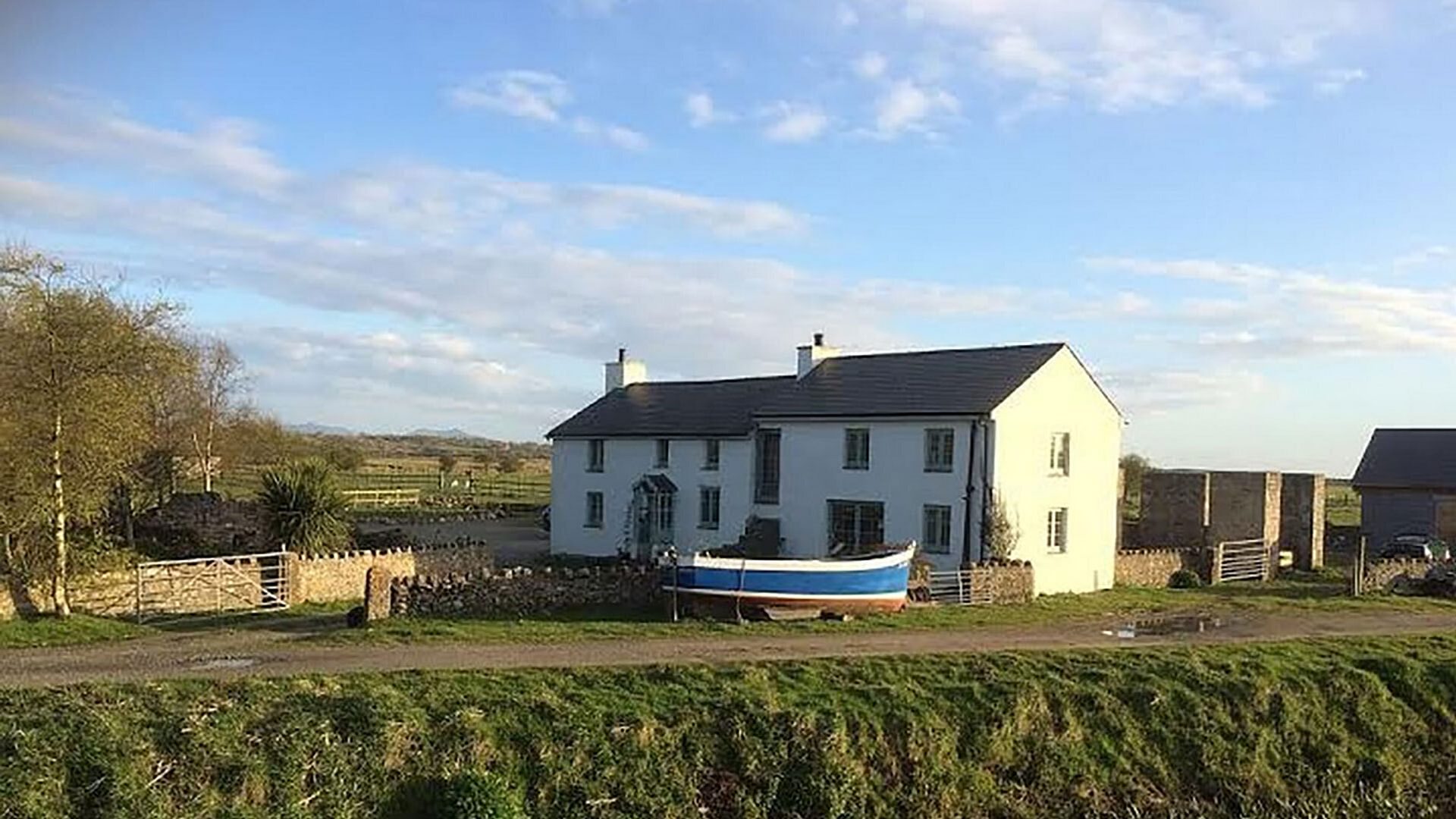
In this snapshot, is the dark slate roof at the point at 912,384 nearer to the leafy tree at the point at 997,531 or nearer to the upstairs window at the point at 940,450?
the upstairs window at the point at 940,450

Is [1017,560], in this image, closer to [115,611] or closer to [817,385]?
[817,385]

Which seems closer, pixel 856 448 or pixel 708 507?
pixel 856 448

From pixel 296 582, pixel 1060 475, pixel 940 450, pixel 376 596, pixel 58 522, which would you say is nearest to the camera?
pixel 376 596

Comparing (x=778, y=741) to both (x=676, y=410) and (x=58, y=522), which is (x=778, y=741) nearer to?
(x=58, y=522)

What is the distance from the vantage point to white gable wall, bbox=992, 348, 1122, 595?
30703 millimetres

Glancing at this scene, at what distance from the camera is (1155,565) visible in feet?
114

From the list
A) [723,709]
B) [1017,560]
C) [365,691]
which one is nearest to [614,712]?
[723,709]

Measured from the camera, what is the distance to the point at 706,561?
75.4 ft

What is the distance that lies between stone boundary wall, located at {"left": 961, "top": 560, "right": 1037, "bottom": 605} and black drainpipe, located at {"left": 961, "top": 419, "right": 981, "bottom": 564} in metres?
1.06

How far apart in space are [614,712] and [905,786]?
3.80m

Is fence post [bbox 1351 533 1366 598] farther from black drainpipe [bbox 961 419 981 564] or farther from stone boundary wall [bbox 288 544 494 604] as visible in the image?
stone boundary wall [bbox 288 544 494 604]

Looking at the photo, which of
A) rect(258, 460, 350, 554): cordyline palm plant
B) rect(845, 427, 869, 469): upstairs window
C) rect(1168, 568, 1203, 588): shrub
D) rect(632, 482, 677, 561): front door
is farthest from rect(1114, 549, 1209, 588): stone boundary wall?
rect(258, 460, 350, 554): cordyline palm plant

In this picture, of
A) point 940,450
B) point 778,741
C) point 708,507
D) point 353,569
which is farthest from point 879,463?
point 778,741

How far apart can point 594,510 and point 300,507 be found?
12.1 metres
